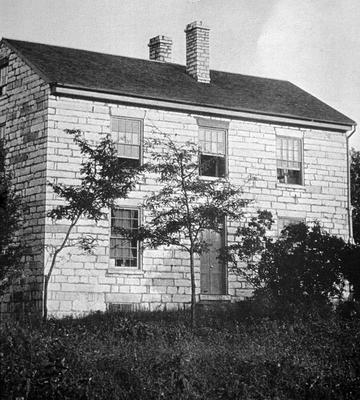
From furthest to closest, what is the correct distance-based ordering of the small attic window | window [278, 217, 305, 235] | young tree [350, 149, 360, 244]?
young tree [350, 149, 360, 244], window [278, 217, 305, 235], the small attic window

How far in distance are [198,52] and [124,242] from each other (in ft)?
25.2

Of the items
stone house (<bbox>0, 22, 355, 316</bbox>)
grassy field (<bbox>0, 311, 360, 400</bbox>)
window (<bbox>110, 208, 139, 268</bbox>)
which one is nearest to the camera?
grassy field (<bbox>0, 311, 360, 400</bbox>)

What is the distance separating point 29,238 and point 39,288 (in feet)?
5.03

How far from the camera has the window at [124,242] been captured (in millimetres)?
23953

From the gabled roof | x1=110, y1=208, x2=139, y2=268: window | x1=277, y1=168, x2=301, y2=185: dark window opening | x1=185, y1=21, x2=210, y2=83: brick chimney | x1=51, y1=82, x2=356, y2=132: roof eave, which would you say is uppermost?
x1=185, y1=21, x2=210, y2=83: brick chimney

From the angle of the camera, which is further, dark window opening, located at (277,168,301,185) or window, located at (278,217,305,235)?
dark window opening, located at (277,168,301,185)

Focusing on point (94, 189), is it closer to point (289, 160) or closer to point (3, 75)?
point (3, 75)

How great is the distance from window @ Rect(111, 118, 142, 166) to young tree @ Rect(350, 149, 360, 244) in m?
12.9

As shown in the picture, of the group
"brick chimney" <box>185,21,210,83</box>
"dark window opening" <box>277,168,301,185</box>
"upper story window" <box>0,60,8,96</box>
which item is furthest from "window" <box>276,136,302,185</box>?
"upper story window" <box>0,60,8,96</box>

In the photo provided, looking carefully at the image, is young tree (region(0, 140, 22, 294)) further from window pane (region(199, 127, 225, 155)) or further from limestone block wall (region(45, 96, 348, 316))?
window pane (region(199, 127, 225, 155))

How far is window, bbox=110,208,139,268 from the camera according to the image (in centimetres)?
2395

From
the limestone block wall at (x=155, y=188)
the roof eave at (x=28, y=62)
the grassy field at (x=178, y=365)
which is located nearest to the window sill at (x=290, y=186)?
the limestone block wall at (x=155, y=188)

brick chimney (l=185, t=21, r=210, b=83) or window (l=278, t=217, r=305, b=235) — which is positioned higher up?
brick chimney (l=185, t=21, r=210, b=83)

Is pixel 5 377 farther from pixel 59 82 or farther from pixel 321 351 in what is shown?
pixel 59 82
